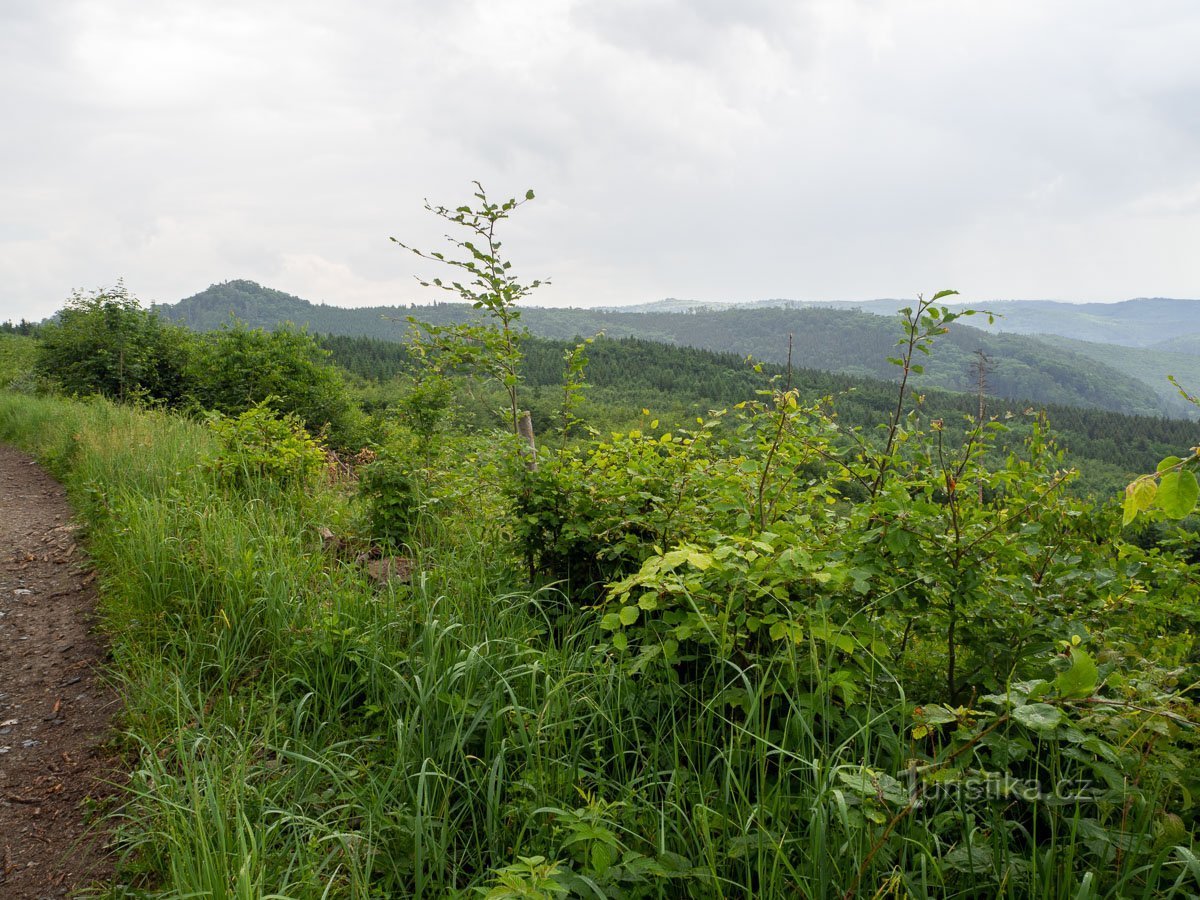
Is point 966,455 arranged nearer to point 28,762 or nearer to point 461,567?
point 461,567

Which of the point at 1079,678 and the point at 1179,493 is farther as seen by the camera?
the point at 1079,678

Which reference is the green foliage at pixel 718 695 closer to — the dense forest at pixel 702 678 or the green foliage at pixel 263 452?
the dense forest at pixel 702 678

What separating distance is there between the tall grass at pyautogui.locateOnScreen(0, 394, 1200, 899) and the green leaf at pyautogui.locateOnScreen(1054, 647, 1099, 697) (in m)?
0.45

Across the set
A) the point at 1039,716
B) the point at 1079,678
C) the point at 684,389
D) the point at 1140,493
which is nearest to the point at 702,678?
the point at 1039,716

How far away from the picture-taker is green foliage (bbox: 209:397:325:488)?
18.9ft

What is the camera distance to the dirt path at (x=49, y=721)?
251 cm

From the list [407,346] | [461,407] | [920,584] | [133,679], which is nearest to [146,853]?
[133,679]

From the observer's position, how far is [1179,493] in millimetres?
1066

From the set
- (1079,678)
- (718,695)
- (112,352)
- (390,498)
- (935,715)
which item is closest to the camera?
(1079,678)

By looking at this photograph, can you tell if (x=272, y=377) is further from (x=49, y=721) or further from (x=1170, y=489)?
(x=1170, y=489)

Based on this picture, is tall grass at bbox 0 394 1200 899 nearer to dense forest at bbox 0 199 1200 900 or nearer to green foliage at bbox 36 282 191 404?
dense forest at bbox 0 199 1200 900

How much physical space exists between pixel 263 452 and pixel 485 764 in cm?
469

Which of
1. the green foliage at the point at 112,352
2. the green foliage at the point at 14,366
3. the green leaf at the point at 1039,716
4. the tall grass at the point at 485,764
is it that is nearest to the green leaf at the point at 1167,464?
the green leaf at the point at 1039,716

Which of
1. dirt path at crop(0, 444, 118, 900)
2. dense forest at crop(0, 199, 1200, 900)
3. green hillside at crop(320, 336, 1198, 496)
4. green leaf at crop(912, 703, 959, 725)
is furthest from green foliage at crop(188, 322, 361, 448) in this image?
green hillside at crop(320, 336, 1198, 496)
